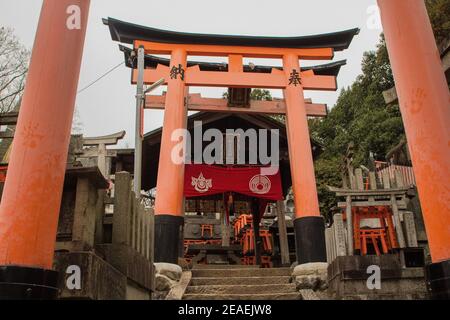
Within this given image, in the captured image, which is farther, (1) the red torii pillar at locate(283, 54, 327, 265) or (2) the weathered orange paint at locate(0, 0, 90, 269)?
(1) the red torii pillar at locate(283, 54, 327, 265)

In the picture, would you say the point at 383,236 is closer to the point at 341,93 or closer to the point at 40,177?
the point at 40,177

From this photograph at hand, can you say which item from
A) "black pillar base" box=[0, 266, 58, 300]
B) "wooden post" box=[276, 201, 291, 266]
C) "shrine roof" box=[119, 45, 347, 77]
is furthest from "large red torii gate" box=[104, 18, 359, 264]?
"black pillar base" box=[0, 266, 58, 300]

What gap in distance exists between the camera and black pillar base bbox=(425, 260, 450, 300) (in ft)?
11.0

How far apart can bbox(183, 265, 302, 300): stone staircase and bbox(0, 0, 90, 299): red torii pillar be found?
455cm

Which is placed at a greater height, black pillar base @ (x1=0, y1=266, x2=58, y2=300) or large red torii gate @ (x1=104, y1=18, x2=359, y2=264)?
large red torii gate @ (x1=104, y1=18, x2=359, y2=264)

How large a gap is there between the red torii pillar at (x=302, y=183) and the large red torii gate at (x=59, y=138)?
463 cm

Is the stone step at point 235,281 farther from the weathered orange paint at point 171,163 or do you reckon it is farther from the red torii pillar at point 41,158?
the red torii pillar at point 41,158

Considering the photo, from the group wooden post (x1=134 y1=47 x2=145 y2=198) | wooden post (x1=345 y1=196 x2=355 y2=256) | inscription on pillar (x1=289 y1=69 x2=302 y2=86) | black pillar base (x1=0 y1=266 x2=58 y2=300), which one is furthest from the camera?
inscription on pillar (x1=289 y1=69 x2=302 y2=86)

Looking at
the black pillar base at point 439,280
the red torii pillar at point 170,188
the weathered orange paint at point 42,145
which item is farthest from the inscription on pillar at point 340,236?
the weathered orange paint at point 42,145

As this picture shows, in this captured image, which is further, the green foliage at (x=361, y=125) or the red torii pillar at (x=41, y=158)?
the green foliage at (x=361, y=125)

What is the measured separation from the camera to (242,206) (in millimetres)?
14961

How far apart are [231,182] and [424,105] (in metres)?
8.51

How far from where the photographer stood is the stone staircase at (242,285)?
7.48 m

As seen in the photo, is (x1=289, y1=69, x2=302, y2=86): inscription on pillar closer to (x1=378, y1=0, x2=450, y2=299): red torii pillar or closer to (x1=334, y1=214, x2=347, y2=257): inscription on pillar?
(x1=334, y1=214, x2=347, y2=257): inscription on pillar
